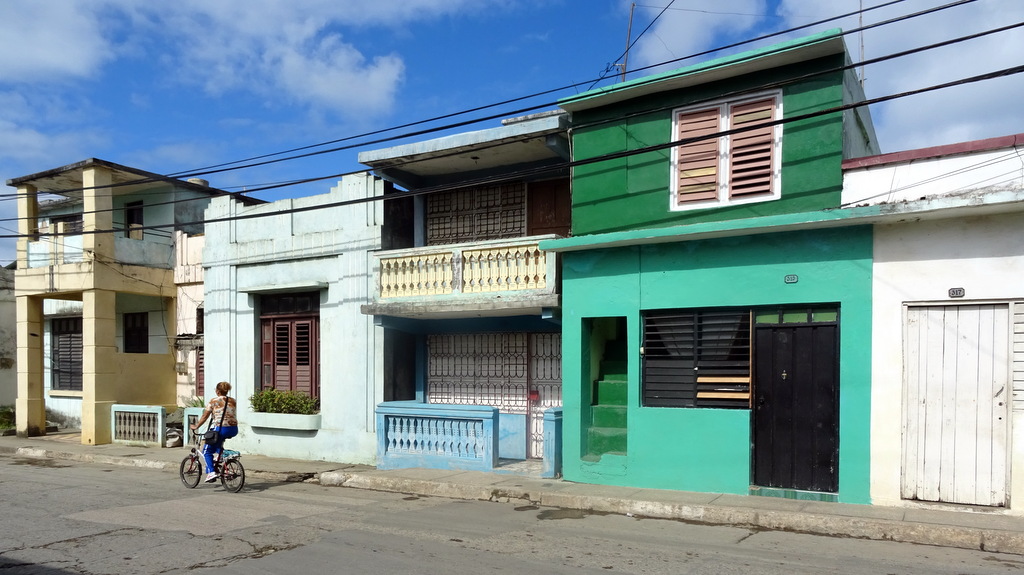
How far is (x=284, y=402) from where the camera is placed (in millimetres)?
14719

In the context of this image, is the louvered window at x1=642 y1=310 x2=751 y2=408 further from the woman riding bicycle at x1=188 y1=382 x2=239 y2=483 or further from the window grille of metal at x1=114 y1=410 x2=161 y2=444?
the window grille of metal at x1=114 y1=410 x2=161 y2=444

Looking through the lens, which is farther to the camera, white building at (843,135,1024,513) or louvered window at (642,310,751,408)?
louvered window at (642,310,751,408)

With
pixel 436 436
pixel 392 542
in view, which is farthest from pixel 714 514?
pixel 436 436

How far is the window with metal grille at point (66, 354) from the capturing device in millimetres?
21172

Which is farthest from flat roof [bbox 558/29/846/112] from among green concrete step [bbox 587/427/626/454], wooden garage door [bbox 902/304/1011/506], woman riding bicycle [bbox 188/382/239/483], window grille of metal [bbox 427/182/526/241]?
woman riding bicycle [bbox 188/382/239/483]

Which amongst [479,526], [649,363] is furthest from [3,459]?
[649,363]

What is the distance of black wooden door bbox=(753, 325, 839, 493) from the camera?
9.22 meters

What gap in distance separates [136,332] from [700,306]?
51.3 feet

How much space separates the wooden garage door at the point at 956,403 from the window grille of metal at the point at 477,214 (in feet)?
23.2

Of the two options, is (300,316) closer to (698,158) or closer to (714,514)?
(698,158)

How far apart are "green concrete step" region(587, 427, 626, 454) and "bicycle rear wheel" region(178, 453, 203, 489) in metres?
5.96

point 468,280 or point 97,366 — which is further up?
point 468,280

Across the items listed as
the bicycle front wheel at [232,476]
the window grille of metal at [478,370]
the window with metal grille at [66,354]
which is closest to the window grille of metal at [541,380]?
the window grille of metal at [478,370]

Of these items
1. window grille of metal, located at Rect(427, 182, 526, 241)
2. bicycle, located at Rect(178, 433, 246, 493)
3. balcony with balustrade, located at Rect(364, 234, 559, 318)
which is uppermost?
window grille of metal, located at Rect(427, 182, 526, 241)
